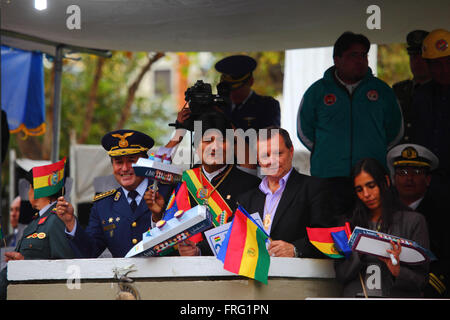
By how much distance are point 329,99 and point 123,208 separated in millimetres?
1727

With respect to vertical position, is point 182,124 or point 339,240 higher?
point 182,124

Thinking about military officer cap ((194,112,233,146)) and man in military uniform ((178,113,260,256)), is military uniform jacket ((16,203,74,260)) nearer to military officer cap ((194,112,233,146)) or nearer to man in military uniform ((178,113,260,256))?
man in military uniform ((178,113,260,256))

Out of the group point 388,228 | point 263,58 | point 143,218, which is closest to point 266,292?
point 388,228

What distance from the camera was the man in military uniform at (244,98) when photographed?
580cm

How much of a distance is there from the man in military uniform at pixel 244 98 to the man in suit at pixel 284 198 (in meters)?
1.57

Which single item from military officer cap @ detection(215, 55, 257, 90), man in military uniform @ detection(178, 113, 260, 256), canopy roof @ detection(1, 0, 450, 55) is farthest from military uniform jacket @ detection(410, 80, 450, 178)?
man in military uniform @ detection(178, 113, 260, 256)

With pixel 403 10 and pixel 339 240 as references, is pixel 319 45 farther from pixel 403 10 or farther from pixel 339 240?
pixel 339 240

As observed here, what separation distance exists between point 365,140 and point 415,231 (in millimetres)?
1186

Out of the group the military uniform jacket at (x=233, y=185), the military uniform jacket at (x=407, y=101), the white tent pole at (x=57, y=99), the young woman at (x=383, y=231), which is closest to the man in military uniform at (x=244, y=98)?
the military uniform jacket at (x=407, y=101)

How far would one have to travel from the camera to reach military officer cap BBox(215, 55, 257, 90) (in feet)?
19.0

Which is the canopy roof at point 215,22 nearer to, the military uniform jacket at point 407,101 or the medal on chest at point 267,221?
the military uniform jacket at point 407,101

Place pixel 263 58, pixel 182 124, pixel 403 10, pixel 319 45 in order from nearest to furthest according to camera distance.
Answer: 1. pixel 182 124
2. pixel 403 10
3. pixel 319 45
4. pixel 263 58

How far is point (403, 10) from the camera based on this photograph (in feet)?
17.9
